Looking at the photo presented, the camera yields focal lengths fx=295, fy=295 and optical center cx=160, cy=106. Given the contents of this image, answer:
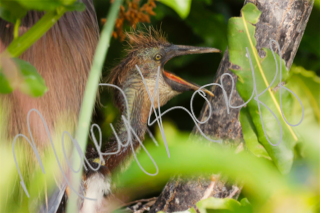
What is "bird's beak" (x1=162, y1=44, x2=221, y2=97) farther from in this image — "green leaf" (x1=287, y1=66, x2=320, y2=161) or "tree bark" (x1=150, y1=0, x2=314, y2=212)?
"green leaf" (x1=287, y1=66, x2=320, y2=161)

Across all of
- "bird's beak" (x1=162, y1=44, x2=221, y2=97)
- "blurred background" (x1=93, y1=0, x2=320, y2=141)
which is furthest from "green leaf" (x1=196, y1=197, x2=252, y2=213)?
"blurred background" (x1=93, y1=0, x2=320, y2=141)

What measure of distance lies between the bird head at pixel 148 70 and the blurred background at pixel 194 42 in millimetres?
75

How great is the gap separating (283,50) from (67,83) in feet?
1.66

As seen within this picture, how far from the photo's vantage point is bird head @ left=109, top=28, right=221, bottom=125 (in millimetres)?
979

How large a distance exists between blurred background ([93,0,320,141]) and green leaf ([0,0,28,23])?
61cm

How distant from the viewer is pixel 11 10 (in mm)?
383

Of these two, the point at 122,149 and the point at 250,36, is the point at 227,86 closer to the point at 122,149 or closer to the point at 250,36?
the point at 250,36

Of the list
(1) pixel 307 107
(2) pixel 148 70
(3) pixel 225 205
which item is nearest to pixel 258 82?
(1) pixel 307 107

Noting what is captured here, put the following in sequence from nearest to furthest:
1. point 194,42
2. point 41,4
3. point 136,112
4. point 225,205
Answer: point 41,4 < point 225,205 < point 136,112 < point 194,42

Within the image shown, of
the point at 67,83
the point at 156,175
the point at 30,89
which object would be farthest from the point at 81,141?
the point at 67,83

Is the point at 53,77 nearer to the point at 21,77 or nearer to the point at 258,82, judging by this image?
the point at 21,77

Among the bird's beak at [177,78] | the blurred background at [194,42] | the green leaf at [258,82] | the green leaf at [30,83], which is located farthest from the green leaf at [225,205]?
the blurred background at [194,42]

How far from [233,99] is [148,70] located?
0.39 m

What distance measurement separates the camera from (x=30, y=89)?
1.19 feet
